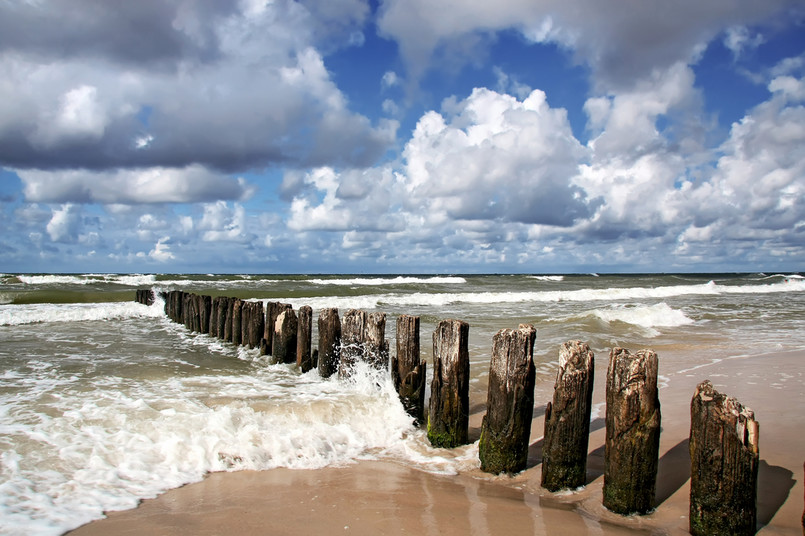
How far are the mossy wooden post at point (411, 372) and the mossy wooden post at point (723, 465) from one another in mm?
3252

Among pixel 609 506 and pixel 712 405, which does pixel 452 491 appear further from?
pixel 712 405

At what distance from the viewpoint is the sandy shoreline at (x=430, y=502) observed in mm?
3777

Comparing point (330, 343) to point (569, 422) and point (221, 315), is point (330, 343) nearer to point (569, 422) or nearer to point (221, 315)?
point (569, 422)

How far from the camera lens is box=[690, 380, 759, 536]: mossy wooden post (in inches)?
135

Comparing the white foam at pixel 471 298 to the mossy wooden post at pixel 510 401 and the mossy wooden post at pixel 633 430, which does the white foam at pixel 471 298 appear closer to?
the mossy wooden post at pixel 510 401

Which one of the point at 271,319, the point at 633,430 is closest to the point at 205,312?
the point at 271,319

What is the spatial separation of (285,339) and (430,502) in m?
5.90

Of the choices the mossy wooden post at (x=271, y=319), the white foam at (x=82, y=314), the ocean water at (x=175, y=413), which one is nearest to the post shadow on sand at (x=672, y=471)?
the ocean water at (x=175, y=413)

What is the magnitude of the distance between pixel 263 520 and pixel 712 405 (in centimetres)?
323

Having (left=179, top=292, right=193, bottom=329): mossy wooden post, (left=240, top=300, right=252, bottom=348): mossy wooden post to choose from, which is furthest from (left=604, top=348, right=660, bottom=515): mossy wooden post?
(left=179, top=292, right=193, bottom=329): mossy wooden post

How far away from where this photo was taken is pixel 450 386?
5.57 m

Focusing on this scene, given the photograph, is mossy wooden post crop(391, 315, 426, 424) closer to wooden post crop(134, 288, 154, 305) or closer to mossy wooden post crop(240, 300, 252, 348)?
mossy wooden post crop(240, 300, 252, 348)

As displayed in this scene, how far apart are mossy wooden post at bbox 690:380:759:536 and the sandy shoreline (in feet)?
0.91

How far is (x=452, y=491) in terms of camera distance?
448cm
